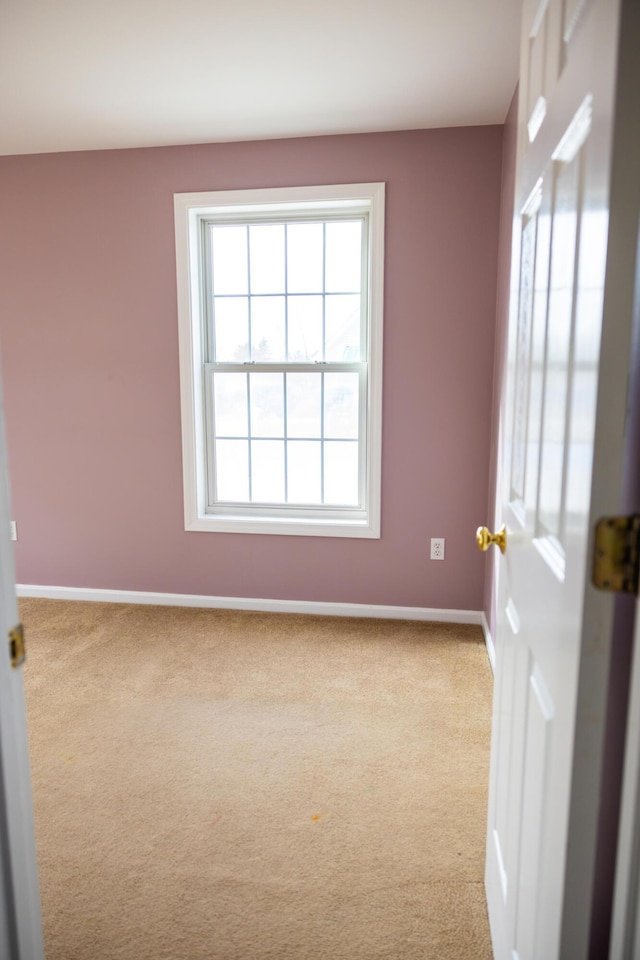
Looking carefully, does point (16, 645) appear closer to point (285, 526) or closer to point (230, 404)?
point (285, 526)

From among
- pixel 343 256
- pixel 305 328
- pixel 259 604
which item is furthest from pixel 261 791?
pixel 343 256

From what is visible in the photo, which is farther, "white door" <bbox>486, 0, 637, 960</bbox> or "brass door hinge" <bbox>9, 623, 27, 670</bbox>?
"brass door hinge" <bbox>9, 623, 27, 670</bbox>

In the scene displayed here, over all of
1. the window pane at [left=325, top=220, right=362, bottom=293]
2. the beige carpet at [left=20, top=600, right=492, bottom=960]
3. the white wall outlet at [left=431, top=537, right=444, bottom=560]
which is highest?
the window pane at [left=325, top=220, right=362, bottom=293]

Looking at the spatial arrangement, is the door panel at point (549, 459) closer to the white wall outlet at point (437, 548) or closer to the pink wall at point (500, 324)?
the pink wall at point (500, 324)

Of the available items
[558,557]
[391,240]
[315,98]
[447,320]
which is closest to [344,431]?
[447,320]

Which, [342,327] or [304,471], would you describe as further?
[304,471]

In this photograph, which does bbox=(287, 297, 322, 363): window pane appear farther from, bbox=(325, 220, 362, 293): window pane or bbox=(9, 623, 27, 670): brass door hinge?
bbox=(9, 623, 27, 670): brass door hinge

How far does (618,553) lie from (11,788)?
86cm

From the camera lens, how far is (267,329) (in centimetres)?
344

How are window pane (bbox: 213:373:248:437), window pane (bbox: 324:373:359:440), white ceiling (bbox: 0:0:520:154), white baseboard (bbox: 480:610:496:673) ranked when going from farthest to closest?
window pane (bbox: 213:373:248:437) → window pane (bbox: 324:373:359:440) → white baseboard (bbox: 480:610:496:673) → white ceiling (bbox: 0:0:520:154)

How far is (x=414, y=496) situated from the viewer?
A: 332 centimetres

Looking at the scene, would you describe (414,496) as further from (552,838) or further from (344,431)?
(552,838)

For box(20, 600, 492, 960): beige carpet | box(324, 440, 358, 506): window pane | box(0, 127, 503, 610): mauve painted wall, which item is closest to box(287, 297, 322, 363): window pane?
box(0, 127, 503, 610): mauve painted wall

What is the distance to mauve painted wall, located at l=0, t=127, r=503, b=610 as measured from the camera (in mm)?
3111
